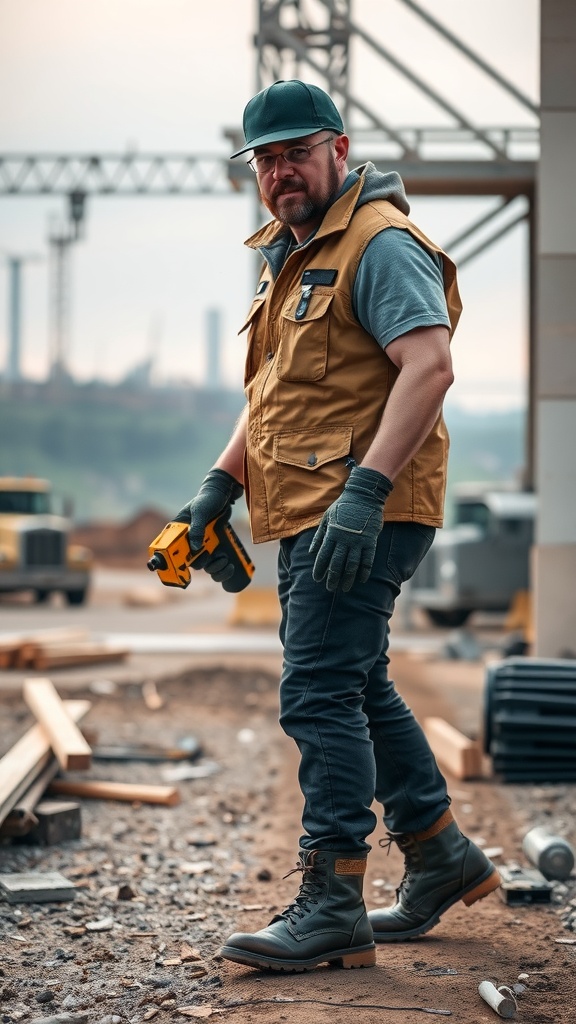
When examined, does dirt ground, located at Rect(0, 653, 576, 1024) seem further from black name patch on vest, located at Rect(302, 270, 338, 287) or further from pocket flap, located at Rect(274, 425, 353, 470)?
black name patch on vest, located at Rect(302, 270, 338, 287)

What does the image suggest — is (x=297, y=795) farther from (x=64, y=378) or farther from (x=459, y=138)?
(x=64, y=378)

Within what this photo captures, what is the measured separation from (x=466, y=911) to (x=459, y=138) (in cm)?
974

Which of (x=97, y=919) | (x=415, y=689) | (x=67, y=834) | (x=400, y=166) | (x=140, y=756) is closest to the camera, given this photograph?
(x=97, y=919)

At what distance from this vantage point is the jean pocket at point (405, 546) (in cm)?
327

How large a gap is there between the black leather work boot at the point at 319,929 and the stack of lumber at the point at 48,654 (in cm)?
808

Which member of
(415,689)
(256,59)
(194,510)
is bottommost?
(415,689)

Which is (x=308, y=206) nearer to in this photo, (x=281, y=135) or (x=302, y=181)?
(x=302, y=181)

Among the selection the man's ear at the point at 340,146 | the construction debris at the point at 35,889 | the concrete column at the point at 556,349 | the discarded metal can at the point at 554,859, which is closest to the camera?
the man's ear at the point at 340,146

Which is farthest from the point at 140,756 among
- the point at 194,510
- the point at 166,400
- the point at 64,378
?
the point at 166,400

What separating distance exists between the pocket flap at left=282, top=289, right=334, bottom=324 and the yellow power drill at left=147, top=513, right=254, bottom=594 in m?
0.75

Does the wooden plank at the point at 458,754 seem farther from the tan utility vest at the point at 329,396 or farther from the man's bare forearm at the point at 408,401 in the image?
the man's bare forearm at the point at 408,401

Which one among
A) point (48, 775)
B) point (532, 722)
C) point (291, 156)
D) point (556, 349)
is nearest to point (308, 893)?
point (291, 156)

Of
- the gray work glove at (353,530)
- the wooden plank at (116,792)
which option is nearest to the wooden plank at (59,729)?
the wooden plank at (116,792)

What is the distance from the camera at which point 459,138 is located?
40.4 ft
